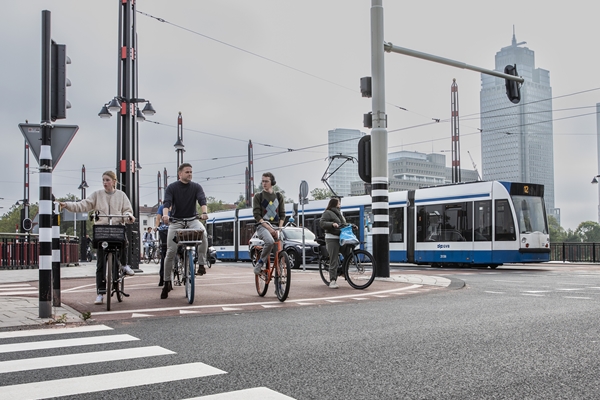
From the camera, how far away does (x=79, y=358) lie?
4.74 m

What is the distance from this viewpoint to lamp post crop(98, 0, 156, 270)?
1881 centimetres

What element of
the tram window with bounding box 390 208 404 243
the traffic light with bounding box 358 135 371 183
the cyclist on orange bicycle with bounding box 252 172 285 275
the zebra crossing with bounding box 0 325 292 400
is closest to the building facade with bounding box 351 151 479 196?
the tram window with bounding box 390 208 404 243

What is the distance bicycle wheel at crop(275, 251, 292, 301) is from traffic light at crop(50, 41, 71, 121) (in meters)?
3.53

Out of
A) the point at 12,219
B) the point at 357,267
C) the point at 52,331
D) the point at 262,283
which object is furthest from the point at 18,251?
the point at 12,219

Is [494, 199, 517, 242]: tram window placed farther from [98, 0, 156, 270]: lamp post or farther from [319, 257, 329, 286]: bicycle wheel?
[98, 0, 156, 270]: lamp post

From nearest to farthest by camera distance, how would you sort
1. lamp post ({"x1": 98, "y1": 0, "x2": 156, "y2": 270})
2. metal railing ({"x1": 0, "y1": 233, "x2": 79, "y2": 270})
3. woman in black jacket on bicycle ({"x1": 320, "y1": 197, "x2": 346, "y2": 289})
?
woman in black jacket on bicycle ({"x1": 320, "y1": 197, "x2": 346, "y2": 289}), lamp post ({"x1": 98, "y1": 0, "x2": 156, "y2": 270}), metal railing ({"x1": 0, "y1": 233, "x2": 79, "y2": 270})

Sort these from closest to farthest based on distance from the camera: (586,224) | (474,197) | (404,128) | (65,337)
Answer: (65,337), (474,197), (404,128), (586,224)

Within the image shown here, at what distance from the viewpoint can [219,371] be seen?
418 centimetres

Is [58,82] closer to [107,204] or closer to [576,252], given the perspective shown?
[107,204]

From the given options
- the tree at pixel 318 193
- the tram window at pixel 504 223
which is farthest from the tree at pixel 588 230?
the tram window at pixel 504 223

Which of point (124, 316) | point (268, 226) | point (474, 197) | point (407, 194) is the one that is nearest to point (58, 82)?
point (124, 316)

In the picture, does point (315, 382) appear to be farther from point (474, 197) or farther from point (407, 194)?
point (407, 194)

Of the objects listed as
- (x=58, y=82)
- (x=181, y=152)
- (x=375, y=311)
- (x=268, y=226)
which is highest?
(x=181, y=152)

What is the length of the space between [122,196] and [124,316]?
7.17ft
